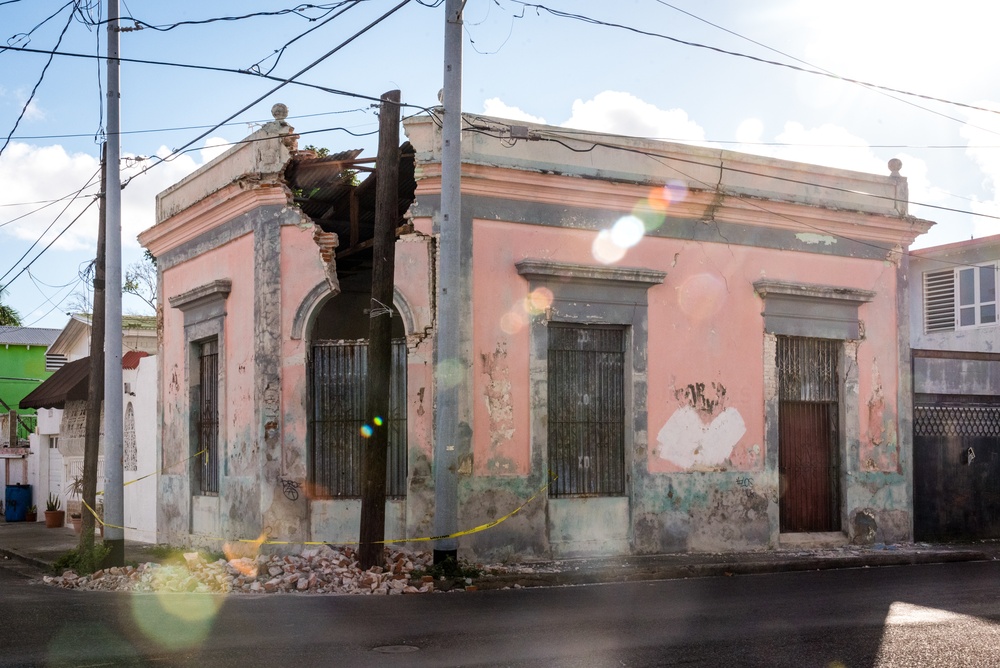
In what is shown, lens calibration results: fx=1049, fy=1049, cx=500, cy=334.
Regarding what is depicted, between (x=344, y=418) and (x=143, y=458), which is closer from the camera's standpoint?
(x=344, y=418)

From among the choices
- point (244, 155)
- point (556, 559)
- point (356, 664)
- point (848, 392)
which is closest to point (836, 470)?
point (848, 392)

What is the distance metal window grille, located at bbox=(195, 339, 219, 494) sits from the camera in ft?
52.4

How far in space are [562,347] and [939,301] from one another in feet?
46.5

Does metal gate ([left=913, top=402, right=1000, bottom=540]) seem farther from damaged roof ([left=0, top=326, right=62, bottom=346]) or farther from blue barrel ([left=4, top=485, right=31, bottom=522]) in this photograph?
damaged roof ([left=0, top=326, right=62, bottom=346])

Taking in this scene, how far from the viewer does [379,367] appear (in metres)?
12.2

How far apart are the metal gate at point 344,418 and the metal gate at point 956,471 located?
8.66 metres

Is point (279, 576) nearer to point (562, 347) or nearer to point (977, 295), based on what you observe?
point (562, 347)

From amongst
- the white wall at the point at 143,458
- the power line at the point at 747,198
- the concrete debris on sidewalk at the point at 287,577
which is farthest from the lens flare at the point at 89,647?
the white wall at the point at 143,458

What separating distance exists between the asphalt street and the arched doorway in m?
3.10

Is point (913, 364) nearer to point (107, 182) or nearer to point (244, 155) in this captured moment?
point (244, 155)

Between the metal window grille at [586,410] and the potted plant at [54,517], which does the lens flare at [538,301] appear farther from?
the potted plant at [54,517]

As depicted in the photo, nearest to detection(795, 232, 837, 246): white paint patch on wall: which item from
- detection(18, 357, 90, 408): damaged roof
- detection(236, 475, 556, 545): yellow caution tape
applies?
detection(236, 475, 556, 545): yellow caution tape

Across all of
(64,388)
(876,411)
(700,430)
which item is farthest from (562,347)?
(64,388)

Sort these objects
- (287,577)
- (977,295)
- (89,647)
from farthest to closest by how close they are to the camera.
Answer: (977,295) < (287,577) < (89,647)
